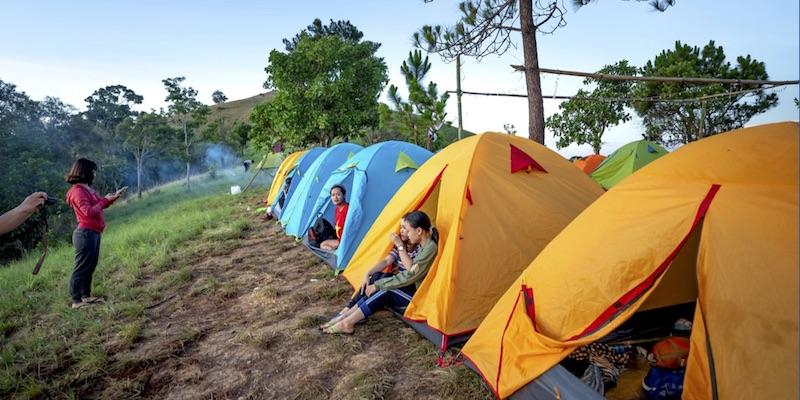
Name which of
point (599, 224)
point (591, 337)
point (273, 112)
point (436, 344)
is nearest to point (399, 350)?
point (436, 344)

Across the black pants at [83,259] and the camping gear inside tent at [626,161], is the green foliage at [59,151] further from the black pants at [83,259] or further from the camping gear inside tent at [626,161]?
the camping gear inside tent at [626,161]

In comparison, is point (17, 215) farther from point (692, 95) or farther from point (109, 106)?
point (109, 106)

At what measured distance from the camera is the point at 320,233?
6.76m

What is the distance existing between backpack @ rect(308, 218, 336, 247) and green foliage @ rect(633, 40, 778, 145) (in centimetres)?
1766

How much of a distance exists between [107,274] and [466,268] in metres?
6.33

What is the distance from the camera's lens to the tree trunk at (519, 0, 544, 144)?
23.6ft

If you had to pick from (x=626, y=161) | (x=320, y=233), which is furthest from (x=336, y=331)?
(x=626, y=161)

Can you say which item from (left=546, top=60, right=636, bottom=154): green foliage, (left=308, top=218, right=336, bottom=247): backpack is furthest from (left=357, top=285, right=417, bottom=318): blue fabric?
(left=546, top=60, right=636, bottom=154): green foliage

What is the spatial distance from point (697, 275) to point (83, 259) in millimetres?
6186

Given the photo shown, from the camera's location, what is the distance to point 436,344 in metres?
3.60

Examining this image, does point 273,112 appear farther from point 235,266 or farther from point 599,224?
point 599,224

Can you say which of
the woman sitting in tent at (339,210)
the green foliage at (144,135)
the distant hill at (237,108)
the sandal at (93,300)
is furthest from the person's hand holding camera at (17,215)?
the distant hill at (237,108)

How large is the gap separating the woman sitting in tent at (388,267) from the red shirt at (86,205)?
323 centimetres

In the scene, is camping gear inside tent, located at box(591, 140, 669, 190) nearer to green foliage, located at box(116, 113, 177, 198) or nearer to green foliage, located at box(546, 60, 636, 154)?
green foliage, located at box(546, 60, 636, 154)
